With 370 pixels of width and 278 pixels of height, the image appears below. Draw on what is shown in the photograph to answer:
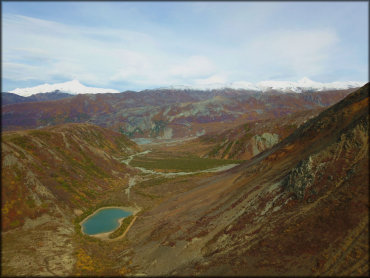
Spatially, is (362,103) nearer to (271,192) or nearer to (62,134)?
(271,192)

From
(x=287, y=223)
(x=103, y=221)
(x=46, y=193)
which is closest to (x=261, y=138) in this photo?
(x=103, y=221)

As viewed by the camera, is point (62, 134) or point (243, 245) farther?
point (62, 134)

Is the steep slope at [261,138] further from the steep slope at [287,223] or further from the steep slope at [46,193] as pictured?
the steep slope at [287,223]

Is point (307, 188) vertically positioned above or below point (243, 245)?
above

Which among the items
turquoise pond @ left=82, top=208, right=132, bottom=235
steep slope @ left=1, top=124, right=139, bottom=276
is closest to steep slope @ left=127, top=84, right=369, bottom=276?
turquoise pond @ left=82, top=208, right=132, bottom=235

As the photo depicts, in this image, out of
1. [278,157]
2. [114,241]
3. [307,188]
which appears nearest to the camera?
[307,188]

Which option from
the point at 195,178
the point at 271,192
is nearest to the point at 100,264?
the point at 271,192

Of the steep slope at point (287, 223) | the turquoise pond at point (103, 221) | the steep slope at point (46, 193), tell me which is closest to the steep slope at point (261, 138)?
the steep slope at point (46, 193)
